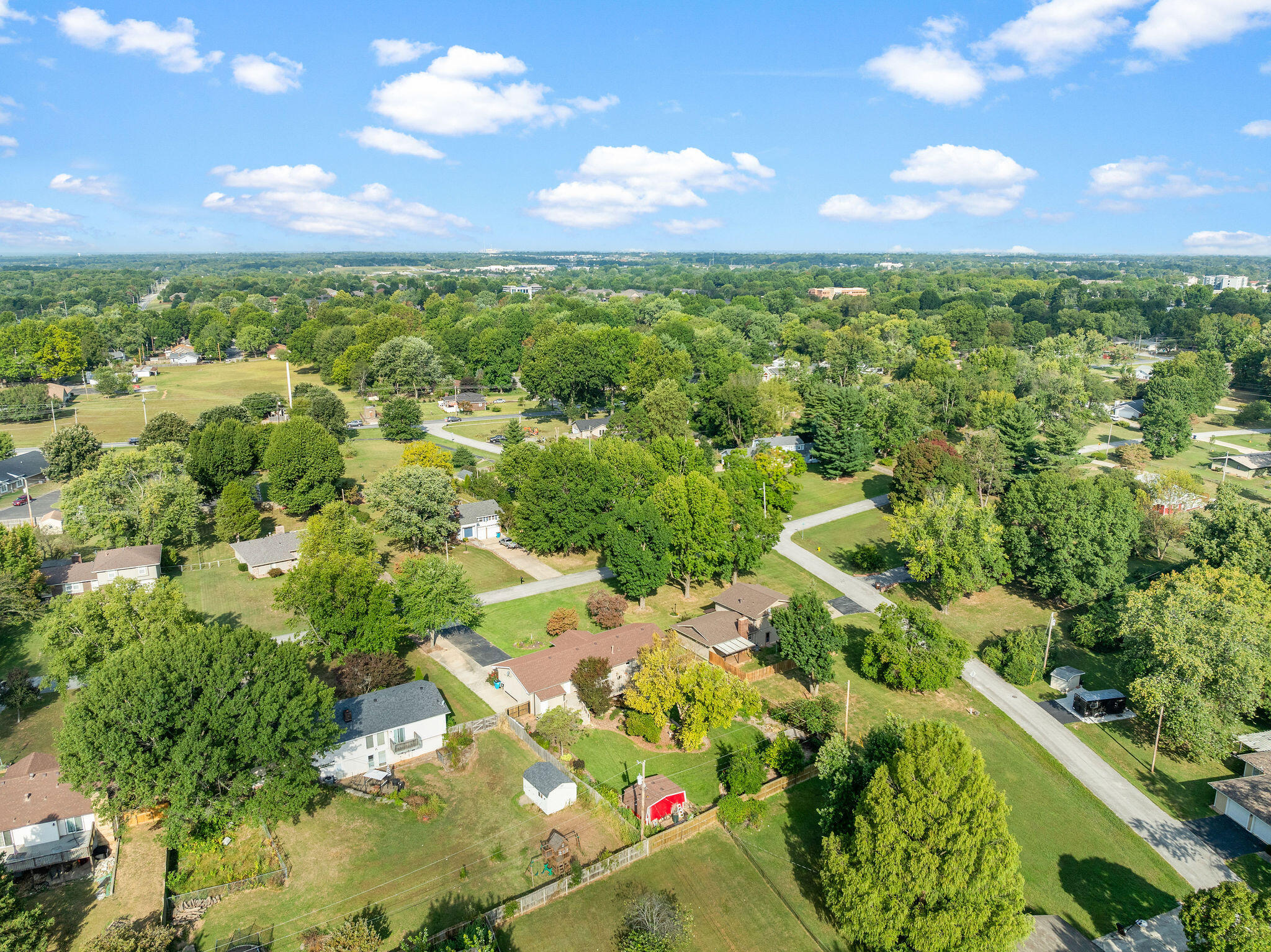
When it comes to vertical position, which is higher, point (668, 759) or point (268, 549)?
point (268, 549)

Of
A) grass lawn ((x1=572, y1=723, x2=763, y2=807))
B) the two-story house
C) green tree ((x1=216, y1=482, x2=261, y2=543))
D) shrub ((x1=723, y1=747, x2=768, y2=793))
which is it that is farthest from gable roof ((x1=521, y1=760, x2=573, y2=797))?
green tree ((x1=216, y1=482, x2=261, y2=543))

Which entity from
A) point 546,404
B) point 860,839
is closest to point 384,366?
point 546,404

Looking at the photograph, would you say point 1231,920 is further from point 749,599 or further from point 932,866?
point 749,599

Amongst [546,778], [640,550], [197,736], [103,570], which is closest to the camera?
[197,736]

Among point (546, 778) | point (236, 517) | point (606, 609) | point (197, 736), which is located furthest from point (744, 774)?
point (236, 517)

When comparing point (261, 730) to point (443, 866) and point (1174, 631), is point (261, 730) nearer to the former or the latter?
point (443, 866)

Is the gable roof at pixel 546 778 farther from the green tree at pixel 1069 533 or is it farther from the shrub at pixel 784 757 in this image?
the green tree at pixel 1069 533

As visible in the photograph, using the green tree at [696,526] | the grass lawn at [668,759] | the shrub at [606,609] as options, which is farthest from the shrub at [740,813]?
the green tree at [696,526]
